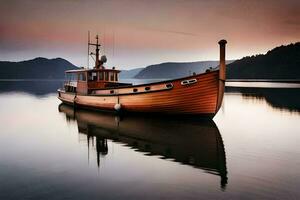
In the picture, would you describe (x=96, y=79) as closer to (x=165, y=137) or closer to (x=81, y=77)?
(x=81, y=77)

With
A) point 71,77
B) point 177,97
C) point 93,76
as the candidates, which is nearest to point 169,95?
point 177,97

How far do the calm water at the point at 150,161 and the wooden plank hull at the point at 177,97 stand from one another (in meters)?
1.10

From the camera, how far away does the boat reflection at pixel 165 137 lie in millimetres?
12242

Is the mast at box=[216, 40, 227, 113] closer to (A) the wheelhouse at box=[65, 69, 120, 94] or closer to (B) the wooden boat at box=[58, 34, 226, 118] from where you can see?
(B) the wooden boat at box=[58, 34, 226, 118]

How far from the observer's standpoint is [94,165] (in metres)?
11.4

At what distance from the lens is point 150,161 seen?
1178cm

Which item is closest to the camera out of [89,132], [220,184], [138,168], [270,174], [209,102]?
[220,184]

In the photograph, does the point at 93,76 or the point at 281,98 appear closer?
the point at 93,76

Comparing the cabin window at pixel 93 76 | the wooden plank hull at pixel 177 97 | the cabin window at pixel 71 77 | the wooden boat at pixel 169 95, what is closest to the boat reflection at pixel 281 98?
the wooden plank hull at pixel 177 97

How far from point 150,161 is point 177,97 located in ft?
31.2

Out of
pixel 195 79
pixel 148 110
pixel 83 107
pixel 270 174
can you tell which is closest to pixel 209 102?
pixel 195 79

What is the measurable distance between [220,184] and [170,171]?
199cm

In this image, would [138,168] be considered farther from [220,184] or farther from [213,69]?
[213,69]

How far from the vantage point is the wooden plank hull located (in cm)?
2002
